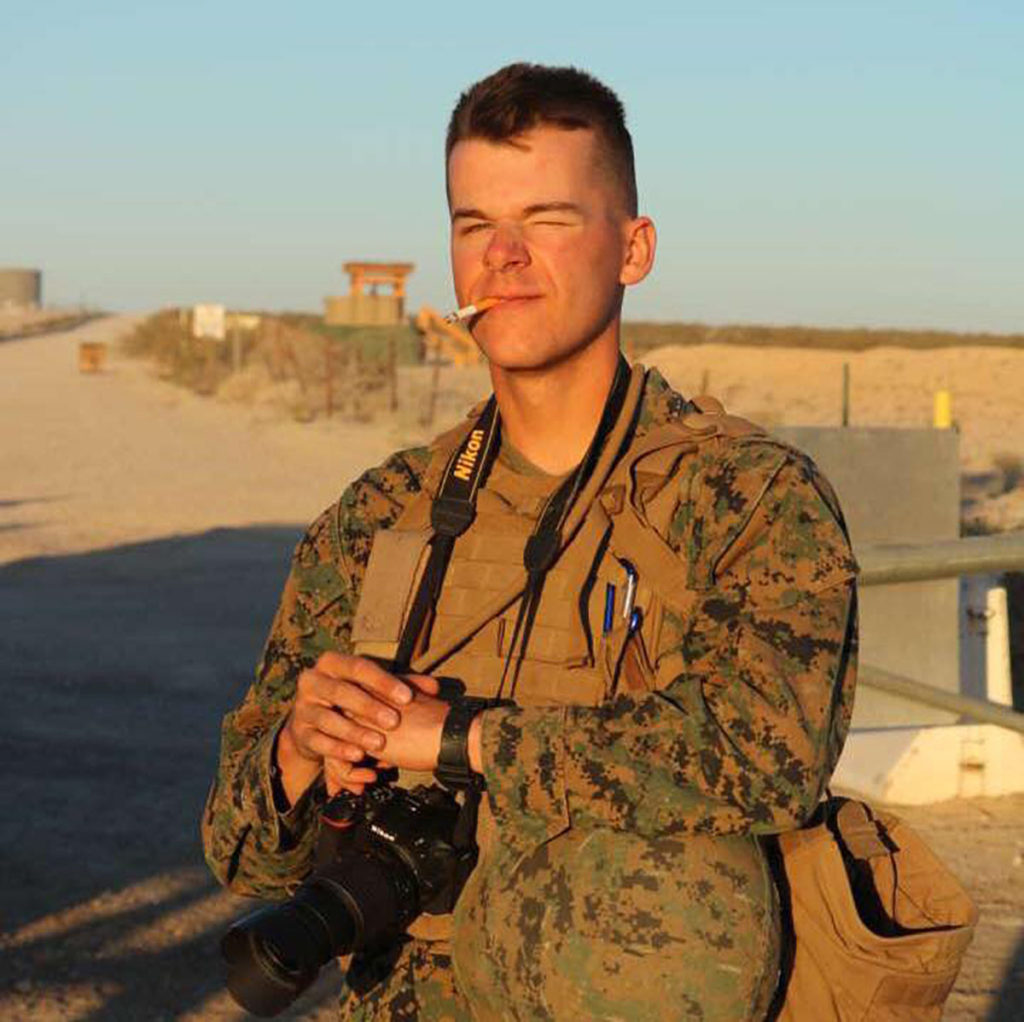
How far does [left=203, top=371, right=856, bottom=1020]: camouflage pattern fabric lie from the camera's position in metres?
2.28

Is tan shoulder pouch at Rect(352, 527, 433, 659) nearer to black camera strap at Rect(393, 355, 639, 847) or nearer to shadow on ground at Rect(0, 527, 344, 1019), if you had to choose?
black camera strap at Rect(393, 355, 639, 847)

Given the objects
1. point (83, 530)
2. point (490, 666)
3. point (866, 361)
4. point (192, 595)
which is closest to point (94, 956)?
point (490, 666)

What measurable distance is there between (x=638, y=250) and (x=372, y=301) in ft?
145

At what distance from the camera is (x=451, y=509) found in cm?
266

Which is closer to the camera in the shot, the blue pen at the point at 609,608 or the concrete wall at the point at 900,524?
the blue pen at the point at 609,608

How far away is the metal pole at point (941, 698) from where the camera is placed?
525 centimetres

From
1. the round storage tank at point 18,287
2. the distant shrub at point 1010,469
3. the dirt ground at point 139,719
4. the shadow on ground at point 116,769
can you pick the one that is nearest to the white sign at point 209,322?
the dirt ground at point 139,719

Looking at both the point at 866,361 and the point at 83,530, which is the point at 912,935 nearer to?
the point at 83,530

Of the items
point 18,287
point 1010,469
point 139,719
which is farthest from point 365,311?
point 18,287

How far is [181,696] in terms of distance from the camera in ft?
29.0

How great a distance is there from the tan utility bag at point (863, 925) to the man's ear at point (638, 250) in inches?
29.8

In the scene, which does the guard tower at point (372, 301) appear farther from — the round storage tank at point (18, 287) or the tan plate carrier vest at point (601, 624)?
the round storage tank at point (18, 287)

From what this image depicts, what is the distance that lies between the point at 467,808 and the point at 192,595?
9788mm

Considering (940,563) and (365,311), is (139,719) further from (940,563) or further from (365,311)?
(365,311)
